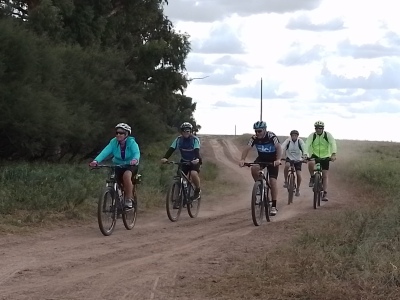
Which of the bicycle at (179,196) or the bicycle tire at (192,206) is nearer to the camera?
the bicycle at (179,196)

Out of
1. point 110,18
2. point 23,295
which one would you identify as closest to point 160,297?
point 23,295

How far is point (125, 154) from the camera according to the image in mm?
12141

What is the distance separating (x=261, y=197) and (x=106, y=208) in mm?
3257

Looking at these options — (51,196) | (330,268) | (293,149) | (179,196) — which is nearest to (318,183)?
(293,149)

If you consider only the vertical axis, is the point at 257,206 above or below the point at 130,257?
above

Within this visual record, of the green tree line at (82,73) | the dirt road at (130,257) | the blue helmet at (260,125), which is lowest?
the dirt road at (130,257)

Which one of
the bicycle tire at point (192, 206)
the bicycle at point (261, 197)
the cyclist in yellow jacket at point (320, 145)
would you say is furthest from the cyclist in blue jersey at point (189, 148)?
the cyclist in yellow jacket at point (320, 145)

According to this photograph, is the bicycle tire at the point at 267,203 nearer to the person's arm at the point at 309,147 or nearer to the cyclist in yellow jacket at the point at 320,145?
A: the cyclist in yellow jacket at the point at 320,145

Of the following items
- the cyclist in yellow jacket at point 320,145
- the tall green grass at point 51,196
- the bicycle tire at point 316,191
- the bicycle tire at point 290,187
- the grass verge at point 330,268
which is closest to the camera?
the grass verge at point 330,268

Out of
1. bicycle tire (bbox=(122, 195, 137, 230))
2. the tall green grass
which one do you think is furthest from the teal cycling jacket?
the tall green grass

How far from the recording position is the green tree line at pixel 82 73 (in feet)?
72.7

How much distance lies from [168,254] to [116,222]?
3.14 m

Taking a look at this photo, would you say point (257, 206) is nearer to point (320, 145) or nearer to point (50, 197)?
point (50, 197)

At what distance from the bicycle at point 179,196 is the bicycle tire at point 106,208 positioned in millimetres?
1837
